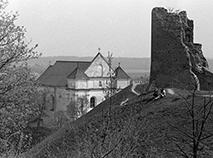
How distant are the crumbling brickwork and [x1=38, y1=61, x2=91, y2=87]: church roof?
31891 mm

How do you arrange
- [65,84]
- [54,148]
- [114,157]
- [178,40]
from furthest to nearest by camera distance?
[65,84] → [178,40] → [54,148] → [114,157]

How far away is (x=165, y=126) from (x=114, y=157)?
4.98 metres

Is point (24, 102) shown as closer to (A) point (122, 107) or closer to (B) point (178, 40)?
(A) point (122, 107)

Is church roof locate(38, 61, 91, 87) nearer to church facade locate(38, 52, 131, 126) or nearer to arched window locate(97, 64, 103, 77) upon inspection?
church facade locate(38, 52, 131, 126)

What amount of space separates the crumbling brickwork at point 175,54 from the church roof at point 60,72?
31891mm

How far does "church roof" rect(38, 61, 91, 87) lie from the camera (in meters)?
56.3

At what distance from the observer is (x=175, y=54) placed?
23.6m

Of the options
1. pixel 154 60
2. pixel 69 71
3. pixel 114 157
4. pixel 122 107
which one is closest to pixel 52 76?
pixel 69 71

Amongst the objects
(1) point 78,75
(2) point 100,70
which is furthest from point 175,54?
(2) point 100,70

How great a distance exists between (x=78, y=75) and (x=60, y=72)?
19.0ft

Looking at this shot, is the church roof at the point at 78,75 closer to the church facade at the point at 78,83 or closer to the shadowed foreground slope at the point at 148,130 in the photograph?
the church facade at the point at 78,83

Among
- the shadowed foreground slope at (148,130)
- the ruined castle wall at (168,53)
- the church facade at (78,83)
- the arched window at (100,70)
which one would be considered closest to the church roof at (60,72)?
the church facade at (78,83)

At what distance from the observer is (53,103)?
56.3 metres

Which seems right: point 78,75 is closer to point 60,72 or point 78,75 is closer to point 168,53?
point 60,72
